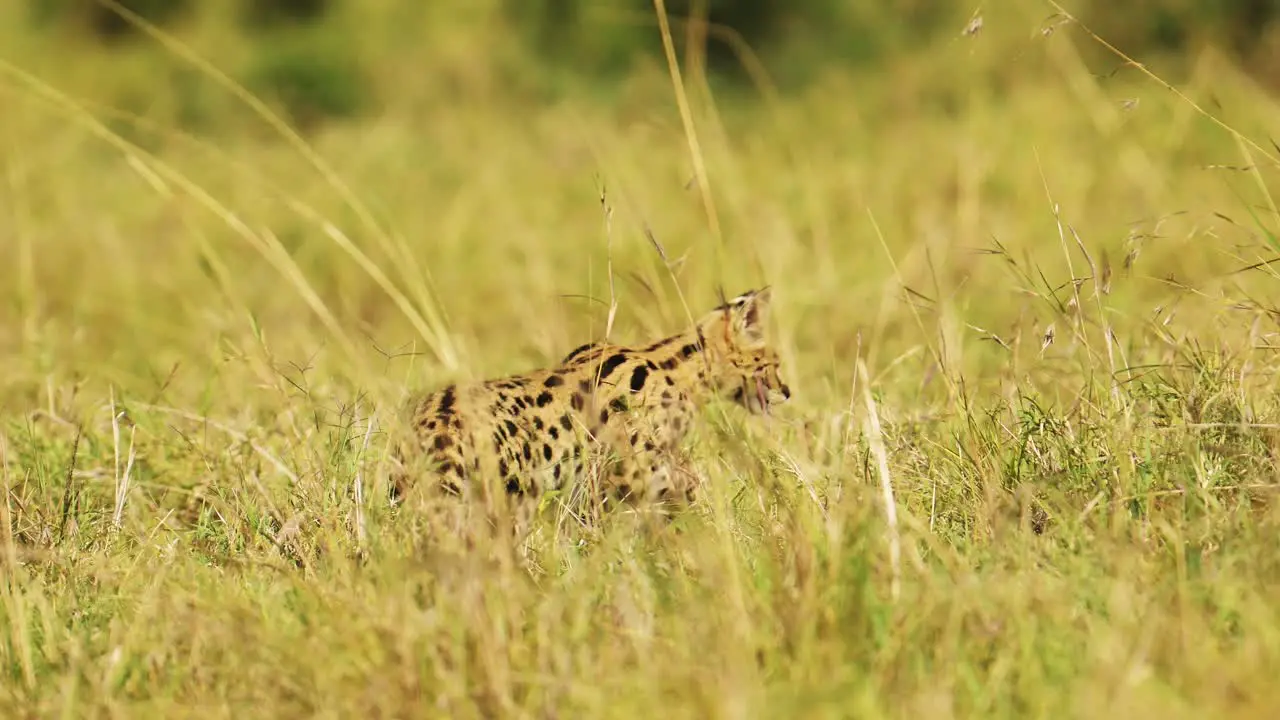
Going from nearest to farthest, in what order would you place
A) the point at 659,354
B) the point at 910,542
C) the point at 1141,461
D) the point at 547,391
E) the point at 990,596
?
1. the point at 990,596
2. the point at 910,542
3. the point at 1141,461
4. the point at 547,391
5. the point at 659,354

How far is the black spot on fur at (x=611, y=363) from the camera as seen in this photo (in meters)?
4.27

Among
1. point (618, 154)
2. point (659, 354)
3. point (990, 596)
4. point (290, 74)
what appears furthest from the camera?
point (290, 74)

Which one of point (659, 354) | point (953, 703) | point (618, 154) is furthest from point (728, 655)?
point (618, 154)

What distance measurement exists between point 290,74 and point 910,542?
10.6m

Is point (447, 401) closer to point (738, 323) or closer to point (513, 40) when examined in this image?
point (738, 323)

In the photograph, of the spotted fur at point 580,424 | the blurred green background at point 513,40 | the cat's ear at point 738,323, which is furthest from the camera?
the blurred green background at point 513,40

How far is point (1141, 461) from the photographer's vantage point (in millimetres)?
3402

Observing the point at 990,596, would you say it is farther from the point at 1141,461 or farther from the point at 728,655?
the point at 1141,461

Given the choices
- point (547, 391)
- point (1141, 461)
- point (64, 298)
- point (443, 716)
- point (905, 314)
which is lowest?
point (443, 716)

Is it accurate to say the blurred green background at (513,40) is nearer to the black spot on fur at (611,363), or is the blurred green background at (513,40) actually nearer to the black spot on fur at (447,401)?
the black spot on fur at (611,363)

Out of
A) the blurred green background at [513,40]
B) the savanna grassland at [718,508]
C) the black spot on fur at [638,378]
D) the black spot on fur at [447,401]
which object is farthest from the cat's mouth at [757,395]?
the blurred green background at [513,40]

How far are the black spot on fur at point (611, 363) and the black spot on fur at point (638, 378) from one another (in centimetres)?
5

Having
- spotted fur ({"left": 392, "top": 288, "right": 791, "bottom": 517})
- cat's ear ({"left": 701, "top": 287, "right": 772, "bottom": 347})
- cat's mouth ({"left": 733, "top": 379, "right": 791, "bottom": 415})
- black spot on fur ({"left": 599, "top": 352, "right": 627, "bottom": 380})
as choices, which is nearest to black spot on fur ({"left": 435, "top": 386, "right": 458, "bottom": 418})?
spotted fur ({"left": 392, "top": 288, "right": 791, "bottom": 517})

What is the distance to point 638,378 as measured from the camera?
4.33 metres
